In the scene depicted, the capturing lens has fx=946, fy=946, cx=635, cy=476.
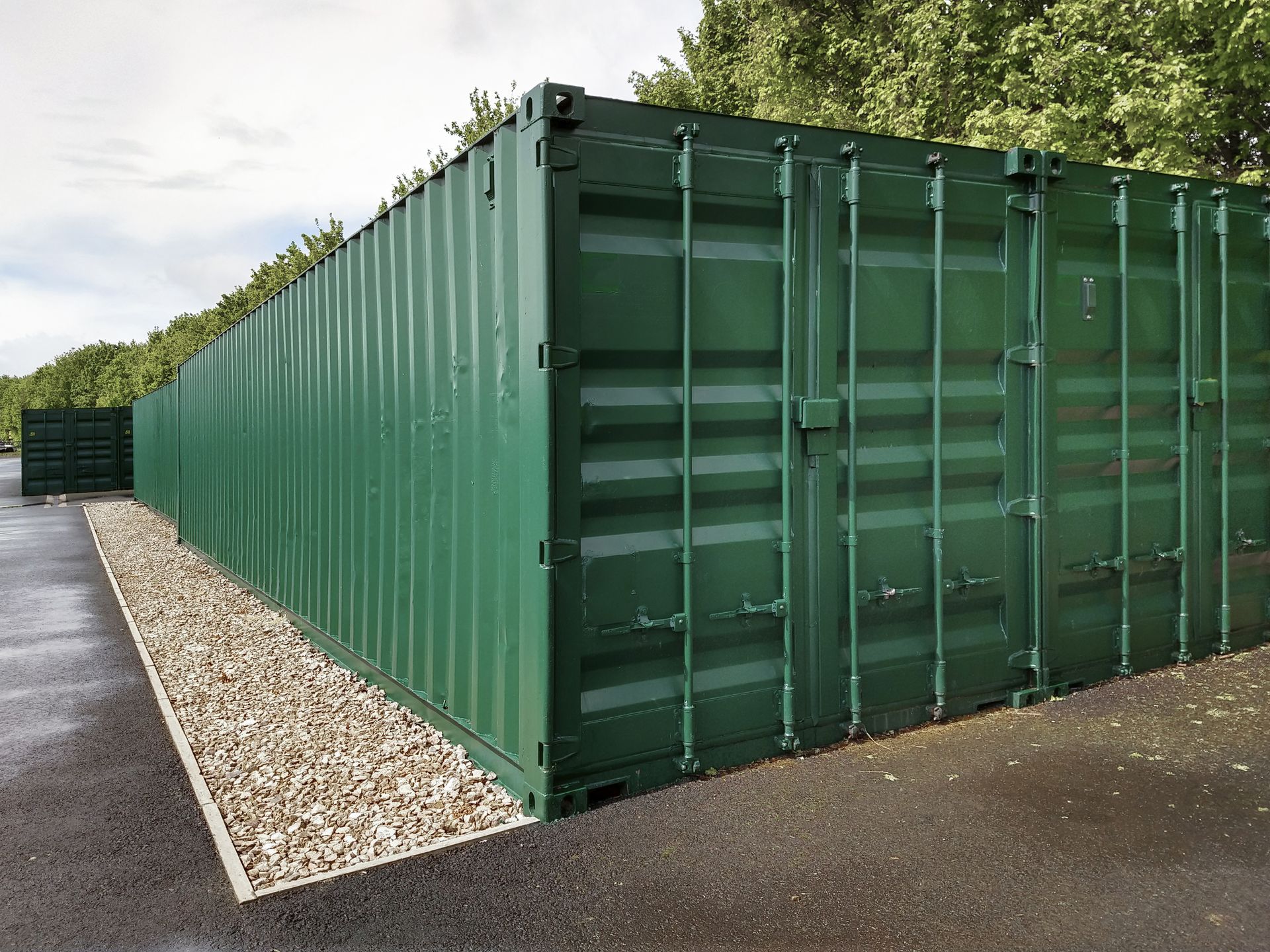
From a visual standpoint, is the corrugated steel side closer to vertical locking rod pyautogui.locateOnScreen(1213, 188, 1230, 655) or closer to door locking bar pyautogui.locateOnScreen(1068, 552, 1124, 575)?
door locking bar pyautogui.locateOnScreen(1068, 552, 1124, 575)

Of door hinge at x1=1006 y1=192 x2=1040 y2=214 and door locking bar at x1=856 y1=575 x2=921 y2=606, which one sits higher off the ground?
door hinge at x1=1006 y1=192 x2=1040 y2=214

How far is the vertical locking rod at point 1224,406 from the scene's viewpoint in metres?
6.14

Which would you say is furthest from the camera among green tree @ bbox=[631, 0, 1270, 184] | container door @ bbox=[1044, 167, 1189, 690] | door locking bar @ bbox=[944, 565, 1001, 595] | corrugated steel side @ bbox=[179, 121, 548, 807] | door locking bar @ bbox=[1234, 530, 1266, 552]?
green tree @ bbox=[631, 0, 1270, 184]

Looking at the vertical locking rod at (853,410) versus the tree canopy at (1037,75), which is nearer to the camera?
the vertical locking rod at (853,410)

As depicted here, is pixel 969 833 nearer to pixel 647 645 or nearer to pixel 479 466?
pixel 647 645

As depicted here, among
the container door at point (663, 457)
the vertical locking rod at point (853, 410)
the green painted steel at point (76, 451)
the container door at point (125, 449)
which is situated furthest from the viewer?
the container door at point (125, 449)

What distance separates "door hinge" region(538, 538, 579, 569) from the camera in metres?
4.09

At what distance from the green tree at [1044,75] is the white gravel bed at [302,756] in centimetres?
1139

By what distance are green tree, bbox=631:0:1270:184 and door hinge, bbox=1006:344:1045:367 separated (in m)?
8.70

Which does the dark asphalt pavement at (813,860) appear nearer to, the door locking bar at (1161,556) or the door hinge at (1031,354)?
the door locking bar at (1161,556)

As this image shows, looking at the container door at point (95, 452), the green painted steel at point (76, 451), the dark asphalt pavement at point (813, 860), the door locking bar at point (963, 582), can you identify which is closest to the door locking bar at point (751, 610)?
the dark asphalt pavement at point (813, 860)

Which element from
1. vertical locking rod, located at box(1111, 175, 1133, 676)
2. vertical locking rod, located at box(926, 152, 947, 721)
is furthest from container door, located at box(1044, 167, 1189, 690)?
vertical locking rod, located at box(926, 152, 947, 721)

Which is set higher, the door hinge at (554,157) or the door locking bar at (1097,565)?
the door hinge at (554,157)

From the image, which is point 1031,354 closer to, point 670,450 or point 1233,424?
point 1233,424
